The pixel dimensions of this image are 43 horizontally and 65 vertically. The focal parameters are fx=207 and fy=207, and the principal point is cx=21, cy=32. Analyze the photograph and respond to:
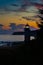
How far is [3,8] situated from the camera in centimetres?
244

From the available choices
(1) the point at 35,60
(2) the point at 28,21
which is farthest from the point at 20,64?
(2) the point at 28,21

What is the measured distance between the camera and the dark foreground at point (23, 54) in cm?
239

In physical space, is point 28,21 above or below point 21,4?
below

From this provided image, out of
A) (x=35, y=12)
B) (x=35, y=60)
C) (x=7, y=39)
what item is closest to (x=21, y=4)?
(x=35, y=12)

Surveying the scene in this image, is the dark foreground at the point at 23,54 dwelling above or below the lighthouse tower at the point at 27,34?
below

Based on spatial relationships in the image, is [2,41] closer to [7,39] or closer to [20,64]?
[7,39]

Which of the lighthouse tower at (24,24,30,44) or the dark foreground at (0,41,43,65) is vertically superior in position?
the lighthouse tower at (24,24,30,44)

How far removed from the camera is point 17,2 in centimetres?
244

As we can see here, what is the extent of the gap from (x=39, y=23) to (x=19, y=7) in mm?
303

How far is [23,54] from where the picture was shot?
2.41m

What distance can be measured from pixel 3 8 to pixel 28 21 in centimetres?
33

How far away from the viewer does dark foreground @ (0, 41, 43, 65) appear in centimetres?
239

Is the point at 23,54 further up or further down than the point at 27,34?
further down

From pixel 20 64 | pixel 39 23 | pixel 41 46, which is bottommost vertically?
pixel 20 64
